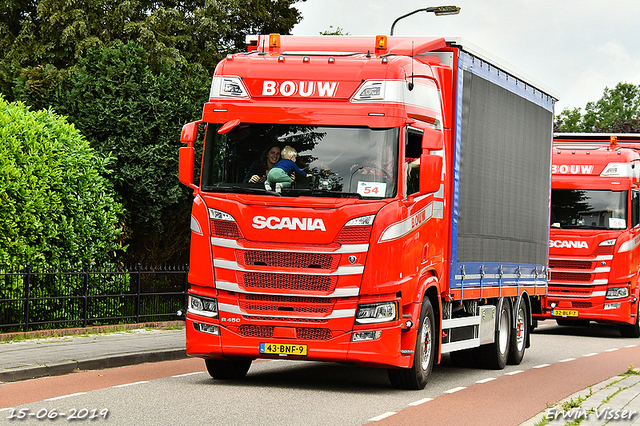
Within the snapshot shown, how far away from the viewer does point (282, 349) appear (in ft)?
36.8

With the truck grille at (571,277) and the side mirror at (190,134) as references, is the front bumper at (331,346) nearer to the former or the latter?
the side mirror at (190,134)

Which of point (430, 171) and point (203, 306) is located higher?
point (430, 171)

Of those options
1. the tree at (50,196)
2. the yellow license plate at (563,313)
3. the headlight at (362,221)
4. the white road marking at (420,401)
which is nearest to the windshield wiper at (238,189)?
the headlight at (362,221)

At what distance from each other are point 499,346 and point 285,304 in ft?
17.6

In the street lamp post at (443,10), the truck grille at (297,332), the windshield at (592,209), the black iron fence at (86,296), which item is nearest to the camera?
the truck grille at (297,332)

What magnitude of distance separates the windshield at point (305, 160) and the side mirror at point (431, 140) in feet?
1.25

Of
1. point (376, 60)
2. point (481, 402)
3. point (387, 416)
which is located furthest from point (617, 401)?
point (376, 60)

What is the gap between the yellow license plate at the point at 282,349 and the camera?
11.2 metres

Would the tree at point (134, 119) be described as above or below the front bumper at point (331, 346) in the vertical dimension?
above

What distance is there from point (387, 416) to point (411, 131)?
Result: 10.9 ft

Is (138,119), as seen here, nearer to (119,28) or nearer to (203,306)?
(203,306)

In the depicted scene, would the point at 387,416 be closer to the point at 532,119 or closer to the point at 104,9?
the point at 532,119

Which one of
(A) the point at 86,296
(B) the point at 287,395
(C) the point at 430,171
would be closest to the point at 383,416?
(B) the point at 287,395

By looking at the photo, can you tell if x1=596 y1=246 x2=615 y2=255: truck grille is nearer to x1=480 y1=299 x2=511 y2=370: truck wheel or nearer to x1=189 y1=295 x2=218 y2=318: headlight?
x1=480 y1=299 x2=511 y2=370: truck wheel
